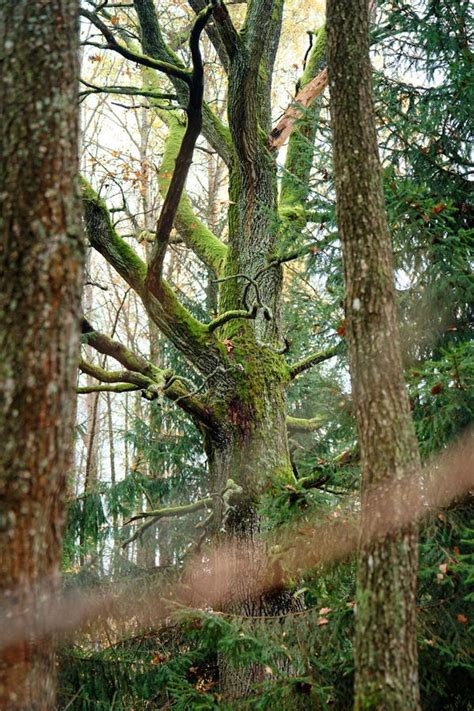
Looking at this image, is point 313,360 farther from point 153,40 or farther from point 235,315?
point 153,40

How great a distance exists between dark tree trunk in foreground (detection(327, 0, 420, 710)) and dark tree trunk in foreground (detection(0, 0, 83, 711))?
4.62 feet

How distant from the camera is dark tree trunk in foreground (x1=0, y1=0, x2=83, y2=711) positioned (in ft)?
7.93

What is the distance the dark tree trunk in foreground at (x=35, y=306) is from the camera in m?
2.42

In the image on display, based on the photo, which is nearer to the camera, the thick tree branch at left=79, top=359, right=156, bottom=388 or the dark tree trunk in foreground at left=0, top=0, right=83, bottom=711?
the dark tree trunk in foreground at left=0, top=0, right=83, bottom=711

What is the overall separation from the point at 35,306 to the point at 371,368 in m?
1.62

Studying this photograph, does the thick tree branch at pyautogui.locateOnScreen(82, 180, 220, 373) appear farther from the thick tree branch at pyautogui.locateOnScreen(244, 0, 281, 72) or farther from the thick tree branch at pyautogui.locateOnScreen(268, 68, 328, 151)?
the thick tree branch at pyautogui.locateOnScreen(268, 68, 328, 151)

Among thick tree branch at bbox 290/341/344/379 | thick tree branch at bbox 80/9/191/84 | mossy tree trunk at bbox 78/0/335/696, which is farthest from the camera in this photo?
thick tree branch at bbox 290/341/344/379

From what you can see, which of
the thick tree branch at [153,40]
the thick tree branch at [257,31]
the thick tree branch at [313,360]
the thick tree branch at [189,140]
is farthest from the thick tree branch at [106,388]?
the thick tree branch at [257,31]

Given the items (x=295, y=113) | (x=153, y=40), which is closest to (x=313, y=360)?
(x=295, y=113)

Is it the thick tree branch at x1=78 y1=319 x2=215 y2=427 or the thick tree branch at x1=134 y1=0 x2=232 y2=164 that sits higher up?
the thick tree branch at x1=134 y1=0 x2=232 y2=164

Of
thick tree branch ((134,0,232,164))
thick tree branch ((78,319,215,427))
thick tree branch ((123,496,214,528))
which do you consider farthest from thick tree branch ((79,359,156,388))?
thick tree branch ((134,0,232,164))

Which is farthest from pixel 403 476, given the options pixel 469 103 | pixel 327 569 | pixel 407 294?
pixel 469 103

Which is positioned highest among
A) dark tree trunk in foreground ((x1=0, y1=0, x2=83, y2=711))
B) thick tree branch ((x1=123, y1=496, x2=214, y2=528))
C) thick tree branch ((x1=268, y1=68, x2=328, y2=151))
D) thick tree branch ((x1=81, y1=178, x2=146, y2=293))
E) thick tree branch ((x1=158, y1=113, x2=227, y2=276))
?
thick tree branch ((x1=268, y1=68, x2=328, y2=151))

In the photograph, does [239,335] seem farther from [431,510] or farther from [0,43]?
[0,43]
